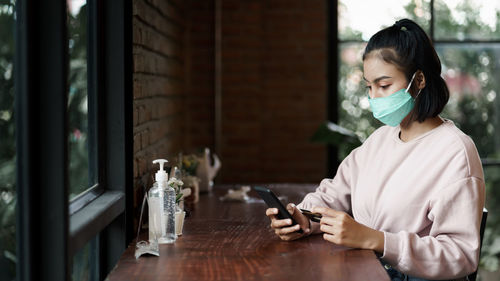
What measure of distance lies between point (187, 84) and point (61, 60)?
2911 mm

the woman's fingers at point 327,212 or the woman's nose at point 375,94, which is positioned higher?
the woman's nose at point 375,94

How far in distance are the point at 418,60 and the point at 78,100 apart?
1.02 m

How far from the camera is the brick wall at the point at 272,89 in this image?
172 inches

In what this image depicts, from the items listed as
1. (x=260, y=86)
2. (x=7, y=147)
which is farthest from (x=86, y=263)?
(x=260, y=86)

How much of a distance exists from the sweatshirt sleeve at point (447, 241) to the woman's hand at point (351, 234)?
0.10 ft

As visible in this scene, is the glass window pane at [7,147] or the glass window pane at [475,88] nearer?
the glass window pane at [7,147]

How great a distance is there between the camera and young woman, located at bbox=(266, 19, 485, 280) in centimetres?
179

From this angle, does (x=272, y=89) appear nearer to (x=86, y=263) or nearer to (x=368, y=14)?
(x=368, y=14)

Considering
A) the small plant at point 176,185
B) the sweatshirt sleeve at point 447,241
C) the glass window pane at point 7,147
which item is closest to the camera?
the glass window pane at point 7,147

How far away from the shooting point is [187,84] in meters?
4.34

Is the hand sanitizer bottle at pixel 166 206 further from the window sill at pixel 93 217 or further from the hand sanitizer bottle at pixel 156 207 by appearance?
the window sill at pixel 93 217

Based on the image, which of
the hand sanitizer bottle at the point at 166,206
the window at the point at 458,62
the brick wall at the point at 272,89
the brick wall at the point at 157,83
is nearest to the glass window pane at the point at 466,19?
the window at the point at 458,62

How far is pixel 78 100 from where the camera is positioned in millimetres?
1903

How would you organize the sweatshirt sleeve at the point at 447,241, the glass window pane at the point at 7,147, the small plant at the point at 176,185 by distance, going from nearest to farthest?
the glass window pane at the point at 7,147
the sweatshirt sleeve at the point at 447,241
the small plant at the point at 176,185
